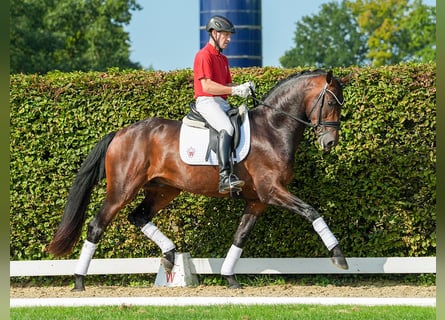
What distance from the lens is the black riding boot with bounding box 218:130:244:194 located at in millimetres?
8508

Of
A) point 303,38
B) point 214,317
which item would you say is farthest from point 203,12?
point 303,38

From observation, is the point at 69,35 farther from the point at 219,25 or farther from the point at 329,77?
the point at 329,77

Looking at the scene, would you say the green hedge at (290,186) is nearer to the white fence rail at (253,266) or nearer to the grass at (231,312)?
the white fence rail at (253,266)

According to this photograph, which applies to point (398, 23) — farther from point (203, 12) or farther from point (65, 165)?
point (65, 165)

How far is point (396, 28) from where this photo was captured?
66688 millimetres

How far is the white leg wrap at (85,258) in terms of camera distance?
9.15 m

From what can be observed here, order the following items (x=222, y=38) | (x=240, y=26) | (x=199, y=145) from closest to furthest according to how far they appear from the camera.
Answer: (x=222, y=38), (x=199, y=145), (x=240, y=26)

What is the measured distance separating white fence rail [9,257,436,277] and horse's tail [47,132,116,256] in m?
0.77

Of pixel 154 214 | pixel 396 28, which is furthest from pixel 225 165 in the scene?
pixel 396 28

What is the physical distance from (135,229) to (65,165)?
46.4 inches

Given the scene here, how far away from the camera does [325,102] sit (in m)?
8.61

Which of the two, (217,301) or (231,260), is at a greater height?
(231,260)

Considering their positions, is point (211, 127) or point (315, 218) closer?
point (315, 218)

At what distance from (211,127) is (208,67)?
2.11ft
